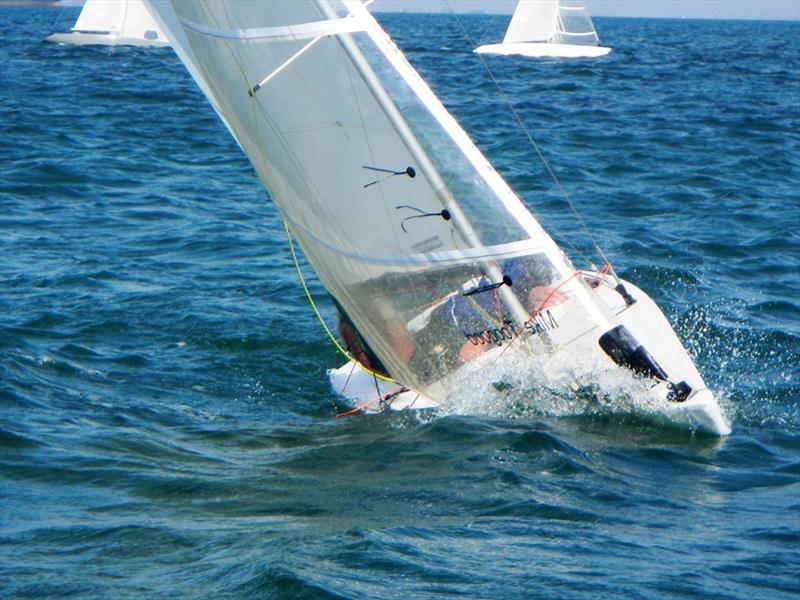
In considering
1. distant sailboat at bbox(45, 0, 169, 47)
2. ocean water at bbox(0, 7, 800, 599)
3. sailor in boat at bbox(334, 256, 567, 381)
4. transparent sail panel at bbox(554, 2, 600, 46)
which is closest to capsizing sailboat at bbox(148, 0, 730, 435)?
sailor in boat at bbox(334, 256, 567, 381)

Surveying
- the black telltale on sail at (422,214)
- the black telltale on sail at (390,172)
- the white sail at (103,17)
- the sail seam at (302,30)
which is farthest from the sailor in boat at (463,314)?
the white sail at (103,17)

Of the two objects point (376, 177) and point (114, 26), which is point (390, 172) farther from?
point (114, 26)

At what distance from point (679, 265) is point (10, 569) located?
25.1 ft

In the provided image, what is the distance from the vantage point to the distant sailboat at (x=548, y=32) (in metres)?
37.7

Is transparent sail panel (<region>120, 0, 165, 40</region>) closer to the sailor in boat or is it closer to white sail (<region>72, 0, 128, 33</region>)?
white sail (<region>72, 0, 128, 33</region>)

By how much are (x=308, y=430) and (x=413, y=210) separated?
1406 millimetres

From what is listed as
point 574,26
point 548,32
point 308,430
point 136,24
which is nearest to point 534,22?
point 548,32

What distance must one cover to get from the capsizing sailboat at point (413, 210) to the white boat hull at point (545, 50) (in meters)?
31.3

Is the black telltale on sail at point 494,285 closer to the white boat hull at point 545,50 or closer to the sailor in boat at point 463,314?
the sailor in boat at point 463,314

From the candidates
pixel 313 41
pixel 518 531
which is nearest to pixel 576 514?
pixel 518 531

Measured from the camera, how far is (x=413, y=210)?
6.72 metres

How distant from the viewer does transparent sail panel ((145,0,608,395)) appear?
21.5 feet

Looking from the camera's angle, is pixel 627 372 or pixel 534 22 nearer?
pixel 627 372

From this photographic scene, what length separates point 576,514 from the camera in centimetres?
538
